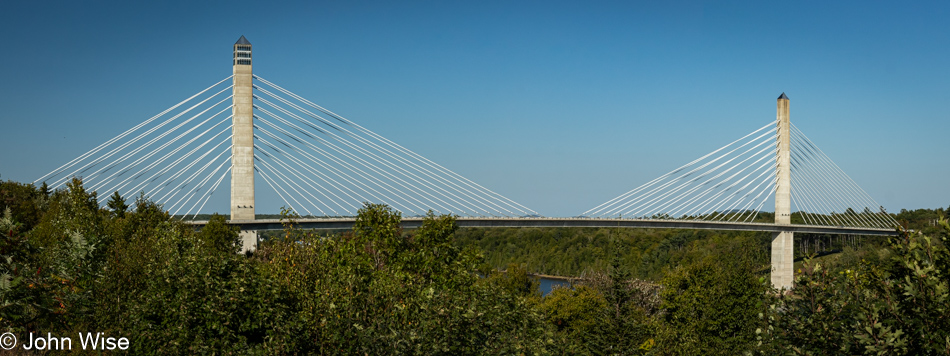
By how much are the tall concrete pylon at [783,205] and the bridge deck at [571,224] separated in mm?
1431

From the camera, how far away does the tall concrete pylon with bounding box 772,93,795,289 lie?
79.3 meters

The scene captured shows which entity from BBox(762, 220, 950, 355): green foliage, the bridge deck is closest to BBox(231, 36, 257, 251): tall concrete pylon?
the bridge deck

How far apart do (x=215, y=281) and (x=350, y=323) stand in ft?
9.91

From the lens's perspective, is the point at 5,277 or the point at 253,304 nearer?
the point at 5,277

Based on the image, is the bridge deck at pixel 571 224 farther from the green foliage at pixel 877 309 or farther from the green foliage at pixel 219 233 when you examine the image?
the green foliage at pixel 877 309

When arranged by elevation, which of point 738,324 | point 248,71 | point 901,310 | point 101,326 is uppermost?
point 248,71

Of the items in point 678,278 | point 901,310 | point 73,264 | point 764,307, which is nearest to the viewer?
point 901,310

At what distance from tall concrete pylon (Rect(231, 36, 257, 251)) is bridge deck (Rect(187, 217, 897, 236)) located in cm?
109

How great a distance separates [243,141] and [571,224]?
106ft

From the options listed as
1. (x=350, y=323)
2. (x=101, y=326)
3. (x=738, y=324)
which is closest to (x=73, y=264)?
(x=101, y=326)

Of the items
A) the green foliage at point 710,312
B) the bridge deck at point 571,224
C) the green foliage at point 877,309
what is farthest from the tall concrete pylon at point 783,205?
the green foliage at point 877,309

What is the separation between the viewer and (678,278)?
152 ft

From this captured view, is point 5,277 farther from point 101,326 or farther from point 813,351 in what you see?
point 813,351

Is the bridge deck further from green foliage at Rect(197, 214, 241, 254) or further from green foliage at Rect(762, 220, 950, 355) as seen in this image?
green foliage at Rect(762, 220, 950, 355)
